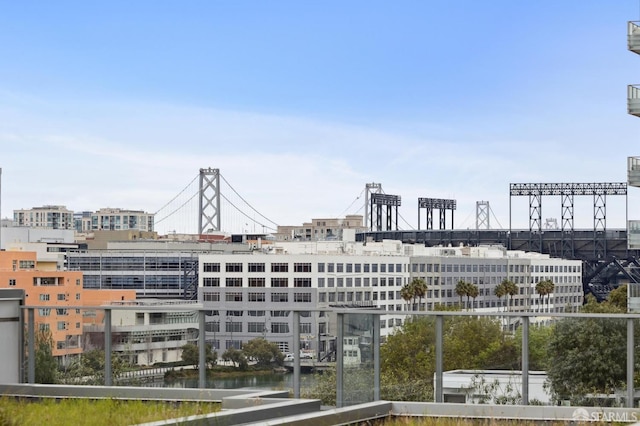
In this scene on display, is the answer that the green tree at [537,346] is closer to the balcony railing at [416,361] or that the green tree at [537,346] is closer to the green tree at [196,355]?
the balcony railing at [416,361]

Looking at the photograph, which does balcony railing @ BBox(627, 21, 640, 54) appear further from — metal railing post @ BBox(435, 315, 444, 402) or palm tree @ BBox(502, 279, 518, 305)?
palm tree @ BBox(502, 279, 518, 305)

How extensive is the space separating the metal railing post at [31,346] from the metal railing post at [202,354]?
1798 mm

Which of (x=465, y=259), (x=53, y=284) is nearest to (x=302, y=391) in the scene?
(x=53, y=284)

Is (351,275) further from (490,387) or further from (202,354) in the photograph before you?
(490,387)

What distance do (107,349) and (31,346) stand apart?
0.85 m

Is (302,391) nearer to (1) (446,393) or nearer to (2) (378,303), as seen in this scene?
(1) (446,393)

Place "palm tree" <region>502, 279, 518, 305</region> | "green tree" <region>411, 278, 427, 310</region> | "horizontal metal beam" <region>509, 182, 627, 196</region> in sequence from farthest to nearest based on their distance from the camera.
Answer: "horizontal metal beam" <region>509, 182, 627, 196</region>, "palm tree" <region>502, 279, 518, 305</region>, "green tree" <region>411, 278, 427, 310</region>

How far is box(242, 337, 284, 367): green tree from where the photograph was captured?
40.6 feet

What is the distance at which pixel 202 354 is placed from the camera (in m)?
12.3

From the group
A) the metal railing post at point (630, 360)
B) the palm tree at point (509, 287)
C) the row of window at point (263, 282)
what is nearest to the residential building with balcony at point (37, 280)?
the row of window at point (263, 282)

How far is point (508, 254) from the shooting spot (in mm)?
157875

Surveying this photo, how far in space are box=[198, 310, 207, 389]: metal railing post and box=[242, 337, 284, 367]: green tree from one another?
43 cm

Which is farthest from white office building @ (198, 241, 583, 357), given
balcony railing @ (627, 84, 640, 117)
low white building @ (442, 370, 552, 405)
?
low white building @ (442, 370, 552, 405)

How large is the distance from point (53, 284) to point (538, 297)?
65.5m
